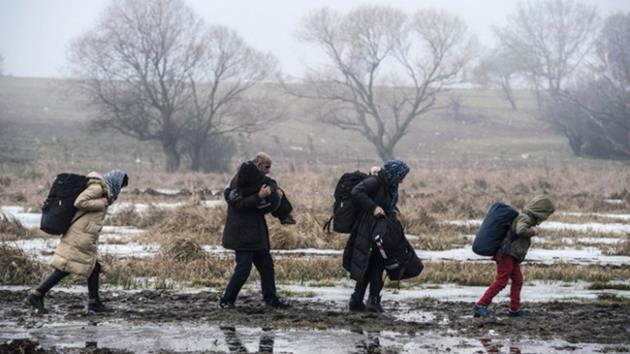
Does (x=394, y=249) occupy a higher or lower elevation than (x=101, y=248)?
higher

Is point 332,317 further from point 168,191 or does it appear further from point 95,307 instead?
point 168,191

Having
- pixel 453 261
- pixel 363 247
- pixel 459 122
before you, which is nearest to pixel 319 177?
pixel 453 261

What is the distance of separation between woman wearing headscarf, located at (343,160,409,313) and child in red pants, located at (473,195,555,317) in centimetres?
110

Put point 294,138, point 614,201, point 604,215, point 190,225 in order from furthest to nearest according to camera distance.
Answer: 1. point 294,138
2. point 614,201
3. point 604,215
4. point 190,225

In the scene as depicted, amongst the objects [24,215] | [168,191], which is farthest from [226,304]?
[168,191]

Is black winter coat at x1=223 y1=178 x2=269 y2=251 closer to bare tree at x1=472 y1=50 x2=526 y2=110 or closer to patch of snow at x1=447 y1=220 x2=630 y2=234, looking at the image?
patch of snow at x1=447 y1=220 x2=630 y2=234

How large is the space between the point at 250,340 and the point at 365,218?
2275 mm

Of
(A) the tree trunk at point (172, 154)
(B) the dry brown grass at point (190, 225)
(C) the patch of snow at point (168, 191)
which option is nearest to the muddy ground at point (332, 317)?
(B) the dry brown grass at point (190, 225)

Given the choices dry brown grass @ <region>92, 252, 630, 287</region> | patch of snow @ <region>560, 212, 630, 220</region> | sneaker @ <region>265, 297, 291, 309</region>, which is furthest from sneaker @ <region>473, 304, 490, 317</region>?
patch of snow @ <region>560, 212, 630, 220</region>

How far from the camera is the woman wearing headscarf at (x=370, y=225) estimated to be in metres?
10.5

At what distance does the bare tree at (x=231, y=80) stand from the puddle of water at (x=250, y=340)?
149 ft

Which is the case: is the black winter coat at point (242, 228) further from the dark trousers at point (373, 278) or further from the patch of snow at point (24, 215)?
the patch of snow at point (24, 215)

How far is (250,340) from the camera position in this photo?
895 cm

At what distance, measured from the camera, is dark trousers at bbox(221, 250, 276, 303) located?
10750mm
